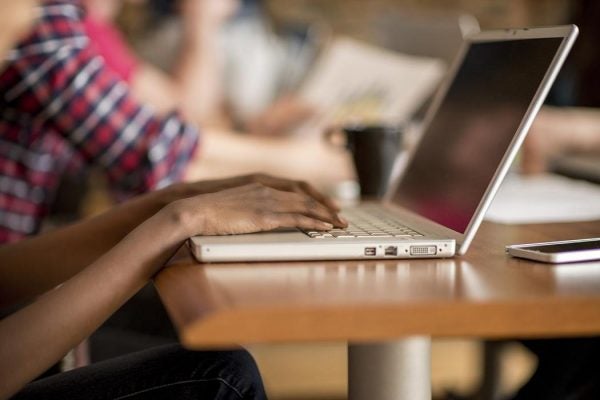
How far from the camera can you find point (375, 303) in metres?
0.71

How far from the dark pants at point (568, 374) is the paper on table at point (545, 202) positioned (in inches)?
8.6

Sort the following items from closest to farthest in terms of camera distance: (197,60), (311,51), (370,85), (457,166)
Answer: (457,166) < (370,85) < (197,60) < (311,51)

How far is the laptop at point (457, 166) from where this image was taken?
2.97 ft

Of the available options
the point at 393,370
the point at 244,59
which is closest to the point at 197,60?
the point at 244,59

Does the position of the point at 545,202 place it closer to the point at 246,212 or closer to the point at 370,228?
the point at 370,228

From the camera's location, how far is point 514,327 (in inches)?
28.2

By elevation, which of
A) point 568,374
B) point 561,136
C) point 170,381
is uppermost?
point 561,136

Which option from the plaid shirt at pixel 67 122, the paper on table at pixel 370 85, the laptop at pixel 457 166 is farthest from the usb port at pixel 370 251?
the paper on table at pixel 370 85

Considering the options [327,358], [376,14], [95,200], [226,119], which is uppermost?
[376,14]

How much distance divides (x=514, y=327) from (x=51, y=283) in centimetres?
63

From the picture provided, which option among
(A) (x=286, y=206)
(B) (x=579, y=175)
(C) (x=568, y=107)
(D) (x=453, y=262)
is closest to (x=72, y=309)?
(A) (x=286, y=206)

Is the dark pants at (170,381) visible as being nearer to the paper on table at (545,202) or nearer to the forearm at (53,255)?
the forearm at (53,255)

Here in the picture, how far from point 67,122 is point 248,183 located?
0.73m

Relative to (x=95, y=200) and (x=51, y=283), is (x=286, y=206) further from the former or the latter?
(x=95, y=200)
